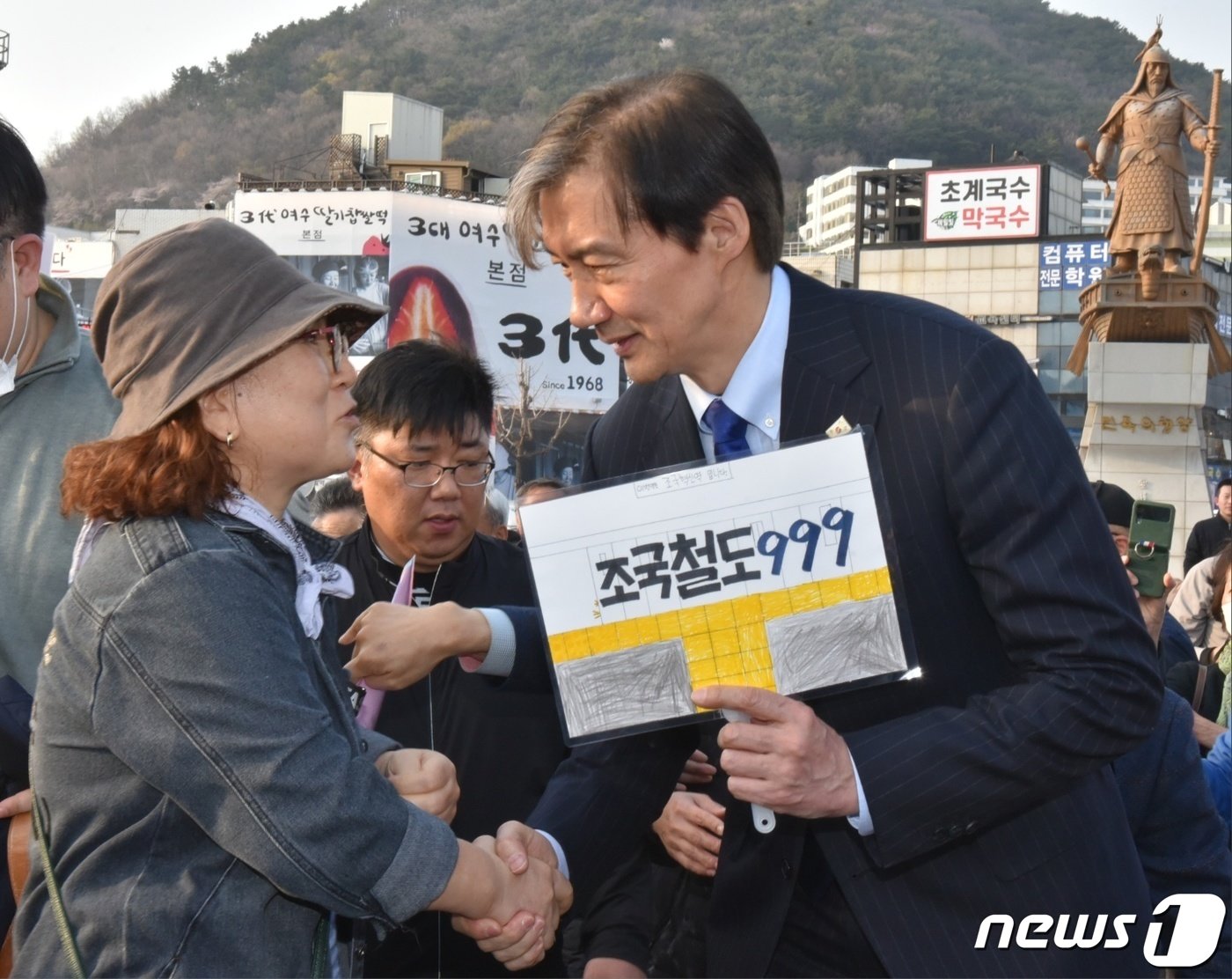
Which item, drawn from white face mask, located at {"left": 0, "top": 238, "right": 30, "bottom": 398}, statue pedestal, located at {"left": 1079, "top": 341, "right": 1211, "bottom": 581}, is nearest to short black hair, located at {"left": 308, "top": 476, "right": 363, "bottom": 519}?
white face mask, located at {"left": 0, "top": 238, "right": 30, "bottom": 398}

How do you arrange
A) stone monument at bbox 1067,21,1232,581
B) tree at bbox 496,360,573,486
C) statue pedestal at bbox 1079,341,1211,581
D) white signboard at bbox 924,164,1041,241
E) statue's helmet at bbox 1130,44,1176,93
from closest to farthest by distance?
1. statue's helmet at bbox 1130,44,1176,93
2. stone monument at bbox 1067,21,1232,581
3. statue pedestal at bbox 1079,341,1211,581
4. tree at bbox 496,360,573,486
5. white signboard at bbox 924,164,1041,241

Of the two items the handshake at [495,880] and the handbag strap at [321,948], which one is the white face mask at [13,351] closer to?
the handshake at [495,880]

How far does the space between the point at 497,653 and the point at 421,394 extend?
3.09ft

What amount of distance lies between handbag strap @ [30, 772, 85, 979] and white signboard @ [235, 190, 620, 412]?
3376cm

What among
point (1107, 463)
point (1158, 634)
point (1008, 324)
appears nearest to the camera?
point (1158, 634)

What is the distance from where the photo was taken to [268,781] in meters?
1.78

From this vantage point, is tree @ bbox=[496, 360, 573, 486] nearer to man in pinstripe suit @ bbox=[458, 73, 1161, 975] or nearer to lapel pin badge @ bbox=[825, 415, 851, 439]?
man in pinstripe suit @ bbox=[458, 73, 1161, 975]

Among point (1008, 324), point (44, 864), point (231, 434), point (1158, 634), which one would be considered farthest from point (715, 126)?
point (1008, 324)

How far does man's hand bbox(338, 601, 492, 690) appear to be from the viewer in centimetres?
255

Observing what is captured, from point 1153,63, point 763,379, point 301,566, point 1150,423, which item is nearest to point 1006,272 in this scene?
point 1150,423

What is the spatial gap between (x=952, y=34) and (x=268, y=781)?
539ft

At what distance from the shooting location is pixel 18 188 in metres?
2.80

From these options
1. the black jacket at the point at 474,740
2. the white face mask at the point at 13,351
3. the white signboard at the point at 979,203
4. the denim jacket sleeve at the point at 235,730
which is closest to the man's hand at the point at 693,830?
the black jacket at the point at 474,740

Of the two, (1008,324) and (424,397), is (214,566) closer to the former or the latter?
(424,397)
